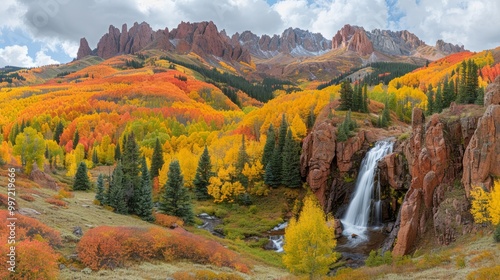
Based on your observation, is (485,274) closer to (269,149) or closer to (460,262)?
(460,262)

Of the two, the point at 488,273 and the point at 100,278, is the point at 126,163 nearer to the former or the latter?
the point at 100,278

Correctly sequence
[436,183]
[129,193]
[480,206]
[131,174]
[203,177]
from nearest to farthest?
[480,206], [436,183], [129,193], [131,174], [203,177]

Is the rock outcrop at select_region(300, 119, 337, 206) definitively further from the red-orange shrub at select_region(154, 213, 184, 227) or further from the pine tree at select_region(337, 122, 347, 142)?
the red-orange shrub at select_region(154, 213, 184, 227)

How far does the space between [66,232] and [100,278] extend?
926 cm

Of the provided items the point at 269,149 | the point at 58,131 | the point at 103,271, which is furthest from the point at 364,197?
the point at 58,131

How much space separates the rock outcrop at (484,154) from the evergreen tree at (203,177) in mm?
52836

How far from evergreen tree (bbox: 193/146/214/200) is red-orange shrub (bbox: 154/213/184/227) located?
78.7ft

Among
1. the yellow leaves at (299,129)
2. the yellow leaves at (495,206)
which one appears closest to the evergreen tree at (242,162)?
the yellow leaves at (299,129)

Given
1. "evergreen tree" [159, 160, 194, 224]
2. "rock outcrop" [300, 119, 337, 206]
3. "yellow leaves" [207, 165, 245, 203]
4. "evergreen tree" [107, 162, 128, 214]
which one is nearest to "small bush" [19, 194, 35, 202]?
"evergreen tree" [107, 162, 128, 214]

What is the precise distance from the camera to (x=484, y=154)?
39.0 meters

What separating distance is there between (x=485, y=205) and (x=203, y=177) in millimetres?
57644

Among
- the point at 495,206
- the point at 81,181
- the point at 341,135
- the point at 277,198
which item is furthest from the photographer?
the point at 277,198

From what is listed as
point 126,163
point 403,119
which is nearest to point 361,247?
point 126,163

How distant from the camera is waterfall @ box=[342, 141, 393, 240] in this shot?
5653 cm
